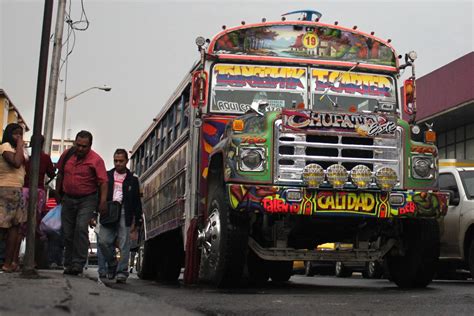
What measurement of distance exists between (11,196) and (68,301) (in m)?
4.08

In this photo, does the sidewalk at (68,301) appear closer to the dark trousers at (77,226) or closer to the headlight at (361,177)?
the dark trousers at (77,226)

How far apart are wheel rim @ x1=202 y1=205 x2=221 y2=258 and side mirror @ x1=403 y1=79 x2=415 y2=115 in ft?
9.44

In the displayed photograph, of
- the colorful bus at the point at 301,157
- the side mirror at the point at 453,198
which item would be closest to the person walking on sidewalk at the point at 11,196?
the colorful bus at the point at 301,157

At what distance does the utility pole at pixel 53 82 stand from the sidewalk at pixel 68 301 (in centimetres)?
1157

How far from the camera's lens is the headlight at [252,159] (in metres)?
7.78

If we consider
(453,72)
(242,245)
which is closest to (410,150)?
(242,245)

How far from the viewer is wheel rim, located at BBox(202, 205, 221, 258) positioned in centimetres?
808

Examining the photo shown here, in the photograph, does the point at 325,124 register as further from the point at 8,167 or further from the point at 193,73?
the point at 8,167

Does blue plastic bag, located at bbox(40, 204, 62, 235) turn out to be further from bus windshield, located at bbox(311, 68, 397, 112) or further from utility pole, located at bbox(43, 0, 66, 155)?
utility pole, located at bbox(43, 0, 66, 155)

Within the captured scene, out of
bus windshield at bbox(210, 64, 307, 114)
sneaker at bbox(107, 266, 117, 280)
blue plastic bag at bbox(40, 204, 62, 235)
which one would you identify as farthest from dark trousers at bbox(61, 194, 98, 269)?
bus windshield at bbox(210, 64, 307, 114)

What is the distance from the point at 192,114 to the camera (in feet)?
31.5

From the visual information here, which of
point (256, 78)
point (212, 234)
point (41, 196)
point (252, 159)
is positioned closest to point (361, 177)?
point (252, 159)

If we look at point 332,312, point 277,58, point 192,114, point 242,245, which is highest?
point 277,58

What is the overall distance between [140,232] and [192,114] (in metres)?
5.60
